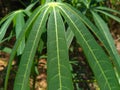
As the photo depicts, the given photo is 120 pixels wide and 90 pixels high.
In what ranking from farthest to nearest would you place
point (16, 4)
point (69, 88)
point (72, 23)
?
1. point (16, 4)
2. point (72, 23)
3. point (69, 88)

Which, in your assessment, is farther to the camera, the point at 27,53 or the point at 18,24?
the point at 18,24

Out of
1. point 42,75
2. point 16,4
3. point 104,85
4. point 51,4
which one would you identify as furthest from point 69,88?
point 16,4

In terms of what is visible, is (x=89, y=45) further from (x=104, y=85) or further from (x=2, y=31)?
(x=2, y=31)
